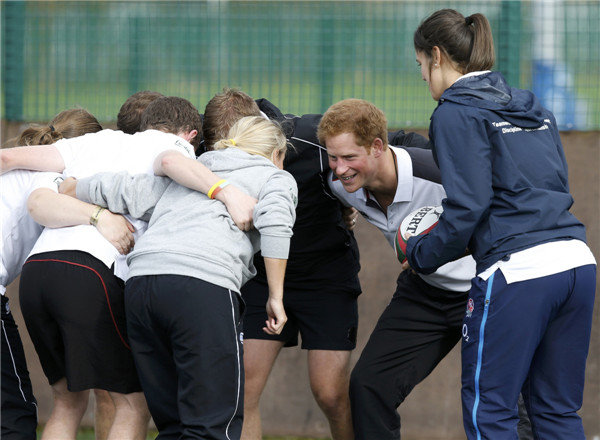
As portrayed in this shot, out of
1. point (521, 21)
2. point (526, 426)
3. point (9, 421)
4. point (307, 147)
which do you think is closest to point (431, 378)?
point (526, 426)

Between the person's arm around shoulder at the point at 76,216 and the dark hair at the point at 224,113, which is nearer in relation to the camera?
the person's arm around shoulder at the point at 76,216

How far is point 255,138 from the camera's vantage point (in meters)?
3.70

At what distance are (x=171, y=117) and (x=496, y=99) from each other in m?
1.53

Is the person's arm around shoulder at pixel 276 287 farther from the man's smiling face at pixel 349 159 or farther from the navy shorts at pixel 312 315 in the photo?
the navy shorts at pixel 312 315

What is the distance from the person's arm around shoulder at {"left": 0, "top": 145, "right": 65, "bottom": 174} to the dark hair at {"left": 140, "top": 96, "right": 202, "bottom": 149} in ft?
1.46

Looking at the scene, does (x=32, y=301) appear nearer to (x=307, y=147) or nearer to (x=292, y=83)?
(x=307, y=147)

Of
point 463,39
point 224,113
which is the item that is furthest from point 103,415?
point 463,39

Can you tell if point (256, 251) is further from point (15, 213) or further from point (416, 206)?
point (15, 213)

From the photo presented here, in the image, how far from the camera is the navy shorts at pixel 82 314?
11.5 ft

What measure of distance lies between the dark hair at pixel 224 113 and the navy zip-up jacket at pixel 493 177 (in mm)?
1085

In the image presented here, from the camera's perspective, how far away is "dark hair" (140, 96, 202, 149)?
3.89 meters

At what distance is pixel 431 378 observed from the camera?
5.84 meters

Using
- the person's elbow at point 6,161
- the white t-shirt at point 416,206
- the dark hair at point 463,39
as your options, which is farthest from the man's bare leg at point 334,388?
the person's elbow at point 6,161

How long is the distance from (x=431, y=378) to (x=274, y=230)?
2878 mm
